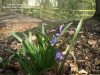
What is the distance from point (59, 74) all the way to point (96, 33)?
2116mm

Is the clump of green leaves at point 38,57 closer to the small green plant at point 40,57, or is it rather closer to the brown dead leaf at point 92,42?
the small green plant at point 40,57

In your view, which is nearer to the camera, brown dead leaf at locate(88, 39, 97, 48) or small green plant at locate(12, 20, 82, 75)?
small green plant at locate(12, 20, 82, 75)

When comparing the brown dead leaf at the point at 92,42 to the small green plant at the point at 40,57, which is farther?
the brown dead leaf at the point at 92,42

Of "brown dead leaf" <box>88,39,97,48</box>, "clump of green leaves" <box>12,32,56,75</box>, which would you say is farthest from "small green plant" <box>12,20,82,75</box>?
"brown dead leaf" <box>88,39,97,48</box>

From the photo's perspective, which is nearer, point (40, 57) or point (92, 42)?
point (40, 57)

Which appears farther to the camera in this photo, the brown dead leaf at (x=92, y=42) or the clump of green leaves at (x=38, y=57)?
the brown dead leaf at (x=92, y=42)

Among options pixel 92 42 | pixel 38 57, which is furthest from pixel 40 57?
pixel 92 42

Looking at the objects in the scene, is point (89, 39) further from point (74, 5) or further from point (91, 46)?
point (74, 5)

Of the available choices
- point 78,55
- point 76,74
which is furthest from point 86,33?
point 76,74

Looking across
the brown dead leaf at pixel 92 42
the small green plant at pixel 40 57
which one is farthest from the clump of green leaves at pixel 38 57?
the brown dead leaf at pixel 92 42

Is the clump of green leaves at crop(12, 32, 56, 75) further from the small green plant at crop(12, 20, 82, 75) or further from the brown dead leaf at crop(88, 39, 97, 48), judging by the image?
the brown dead leaf at crop(88, 39, 97, 48)

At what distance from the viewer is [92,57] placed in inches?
155

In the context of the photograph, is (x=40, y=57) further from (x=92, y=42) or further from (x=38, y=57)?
(x=92, y=42)

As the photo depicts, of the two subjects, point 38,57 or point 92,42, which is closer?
point 38,57
